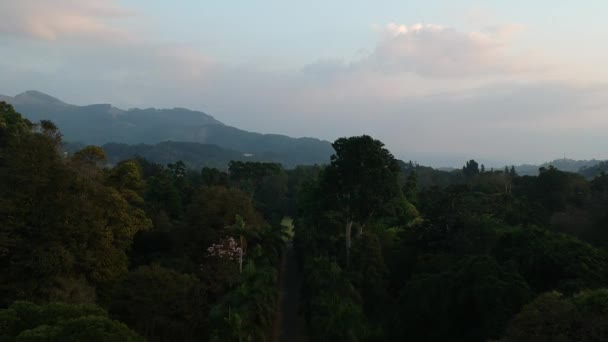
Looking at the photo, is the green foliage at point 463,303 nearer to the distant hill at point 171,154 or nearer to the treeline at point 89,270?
the treeline at point 89,270

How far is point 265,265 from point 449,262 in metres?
9.73

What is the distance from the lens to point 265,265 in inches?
955

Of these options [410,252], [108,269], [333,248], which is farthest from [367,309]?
[108,269]

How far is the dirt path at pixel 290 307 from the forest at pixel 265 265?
0.36m

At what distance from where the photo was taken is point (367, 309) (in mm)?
20797

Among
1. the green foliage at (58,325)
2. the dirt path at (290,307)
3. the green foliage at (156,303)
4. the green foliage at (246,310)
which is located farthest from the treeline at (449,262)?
the green foliage at (58,325)

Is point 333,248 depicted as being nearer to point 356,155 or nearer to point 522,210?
point 356,155

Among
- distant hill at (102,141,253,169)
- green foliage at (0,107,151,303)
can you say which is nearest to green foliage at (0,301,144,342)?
green foliage at (0,107,151,303)

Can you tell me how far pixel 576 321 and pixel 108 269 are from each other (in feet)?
49.2

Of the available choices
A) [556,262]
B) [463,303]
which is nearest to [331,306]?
[463,303]

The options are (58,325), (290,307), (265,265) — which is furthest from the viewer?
(265,265)

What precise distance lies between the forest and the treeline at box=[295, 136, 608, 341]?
63mm

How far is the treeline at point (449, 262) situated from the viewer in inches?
481

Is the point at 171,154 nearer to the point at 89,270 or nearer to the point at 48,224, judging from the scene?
the point at 89,270
